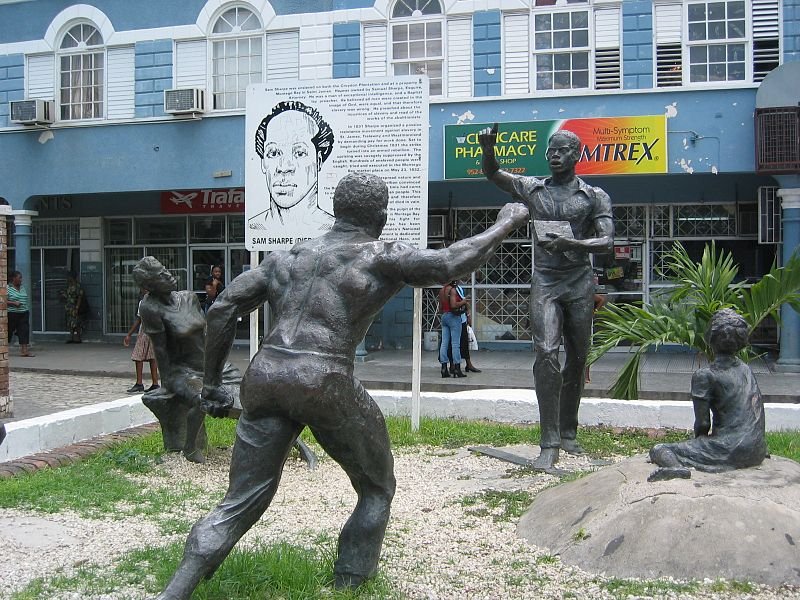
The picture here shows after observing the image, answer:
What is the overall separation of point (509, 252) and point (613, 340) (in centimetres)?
1029

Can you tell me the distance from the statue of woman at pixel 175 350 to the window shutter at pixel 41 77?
43.4 feet

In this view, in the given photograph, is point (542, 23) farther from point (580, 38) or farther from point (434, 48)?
point (434, 48)

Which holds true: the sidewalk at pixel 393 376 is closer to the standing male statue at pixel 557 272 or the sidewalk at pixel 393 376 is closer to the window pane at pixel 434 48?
the window pane at pixel 434 48

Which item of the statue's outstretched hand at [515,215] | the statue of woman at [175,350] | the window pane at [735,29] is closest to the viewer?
the statue's outstretched hand at [515,215]

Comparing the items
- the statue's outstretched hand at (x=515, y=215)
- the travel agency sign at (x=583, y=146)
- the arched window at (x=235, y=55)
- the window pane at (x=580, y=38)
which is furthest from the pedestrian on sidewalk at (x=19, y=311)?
the statue's outstretched hand at (x=515, y=215)

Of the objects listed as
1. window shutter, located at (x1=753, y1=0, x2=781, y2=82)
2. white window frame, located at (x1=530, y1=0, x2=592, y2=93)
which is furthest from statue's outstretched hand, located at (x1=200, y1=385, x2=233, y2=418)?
window shutter, located at (x1=753, y1=0, x2=781, y2=82)

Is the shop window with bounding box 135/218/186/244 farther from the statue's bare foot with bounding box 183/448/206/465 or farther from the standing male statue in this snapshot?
the standing male statue

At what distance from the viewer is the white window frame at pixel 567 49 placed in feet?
49.8

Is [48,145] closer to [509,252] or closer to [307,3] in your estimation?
[307,3]

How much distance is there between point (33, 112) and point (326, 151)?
11.8 m

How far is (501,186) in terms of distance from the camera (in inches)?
255

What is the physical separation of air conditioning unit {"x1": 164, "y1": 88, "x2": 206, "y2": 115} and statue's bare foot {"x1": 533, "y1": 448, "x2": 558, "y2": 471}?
40.5 feet

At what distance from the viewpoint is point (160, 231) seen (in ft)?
64.6

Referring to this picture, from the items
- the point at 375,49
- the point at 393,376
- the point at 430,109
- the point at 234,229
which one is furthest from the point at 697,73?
the point at 234,229
